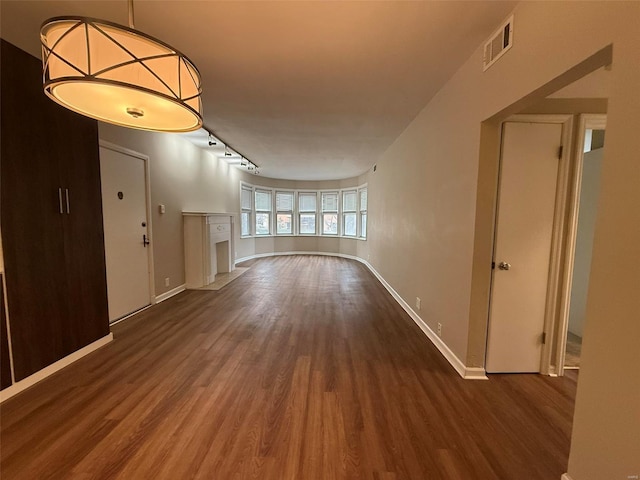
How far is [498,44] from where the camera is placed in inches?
70.2

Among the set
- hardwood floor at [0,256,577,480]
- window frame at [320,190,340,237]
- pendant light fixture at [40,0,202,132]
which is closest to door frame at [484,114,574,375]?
hardwood floor at [0,256,577,480]

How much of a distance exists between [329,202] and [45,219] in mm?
7690

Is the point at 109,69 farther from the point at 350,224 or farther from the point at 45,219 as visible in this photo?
the point at 350,224

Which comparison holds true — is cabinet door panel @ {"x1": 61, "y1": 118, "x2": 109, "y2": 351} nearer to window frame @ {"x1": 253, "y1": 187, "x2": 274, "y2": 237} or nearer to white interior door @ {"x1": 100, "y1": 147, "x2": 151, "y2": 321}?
white interior door @ {"x1": 100, "y1": 147, "x2": 151, "y2": 321}

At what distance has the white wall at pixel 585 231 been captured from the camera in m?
→ 2.81

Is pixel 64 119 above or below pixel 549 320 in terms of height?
above

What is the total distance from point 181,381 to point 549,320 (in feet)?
9.98

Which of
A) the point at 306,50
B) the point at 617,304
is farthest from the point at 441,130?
the point at 617,304

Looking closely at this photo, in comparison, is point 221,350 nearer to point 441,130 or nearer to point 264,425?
point 264,425

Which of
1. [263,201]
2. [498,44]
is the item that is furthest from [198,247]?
[498,44]

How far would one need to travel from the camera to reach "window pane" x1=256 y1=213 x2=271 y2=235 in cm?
876

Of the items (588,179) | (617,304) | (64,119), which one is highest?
(64,119)

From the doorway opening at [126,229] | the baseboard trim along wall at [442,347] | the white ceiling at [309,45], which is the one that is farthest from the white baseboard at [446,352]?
the doorway opening at [126,229]

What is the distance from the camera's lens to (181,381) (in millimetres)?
2158
